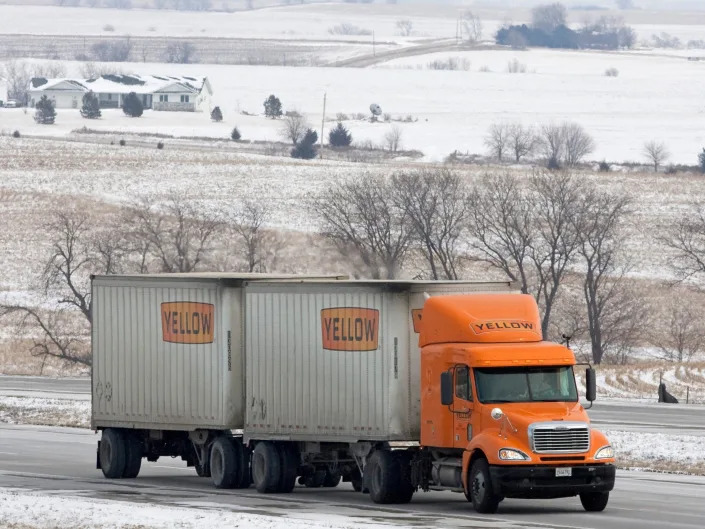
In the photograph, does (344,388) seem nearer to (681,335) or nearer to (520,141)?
(681,335)

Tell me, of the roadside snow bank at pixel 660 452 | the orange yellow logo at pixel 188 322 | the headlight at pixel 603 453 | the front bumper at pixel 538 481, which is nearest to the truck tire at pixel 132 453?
the orange yellow logo at pixel 188 322

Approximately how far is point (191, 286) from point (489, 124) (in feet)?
465

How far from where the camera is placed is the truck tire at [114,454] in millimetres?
28828

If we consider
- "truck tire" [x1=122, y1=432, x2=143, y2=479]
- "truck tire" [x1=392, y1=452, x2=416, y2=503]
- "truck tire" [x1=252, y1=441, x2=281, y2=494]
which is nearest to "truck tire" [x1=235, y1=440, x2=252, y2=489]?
"truck tire" [x1=252, y1=441, x2=281, y2=494]

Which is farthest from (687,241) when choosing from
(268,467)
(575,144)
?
(268,467)

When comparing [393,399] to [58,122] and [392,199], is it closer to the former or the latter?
[392,199]

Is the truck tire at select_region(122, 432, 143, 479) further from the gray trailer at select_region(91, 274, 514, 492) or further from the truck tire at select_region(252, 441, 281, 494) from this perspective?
the truck tire at select_region(252, 441, 281, 494)

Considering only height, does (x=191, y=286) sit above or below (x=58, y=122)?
below

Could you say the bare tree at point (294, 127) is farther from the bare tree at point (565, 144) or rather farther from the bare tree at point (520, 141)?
the bare tree at point (565, 144)

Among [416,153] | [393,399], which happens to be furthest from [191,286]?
[416,153]

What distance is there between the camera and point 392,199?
8175 centimetres

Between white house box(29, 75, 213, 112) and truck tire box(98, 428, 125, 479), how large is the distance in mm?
163473

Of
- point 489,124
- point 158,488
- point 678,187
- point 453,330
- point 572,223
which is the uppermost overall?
point 489,124

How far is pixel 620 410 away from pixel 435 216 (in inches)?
1316
